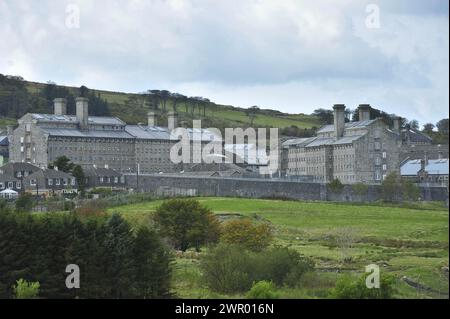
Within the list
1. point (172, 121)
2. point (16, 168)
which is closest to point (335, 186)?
point (16, 168)

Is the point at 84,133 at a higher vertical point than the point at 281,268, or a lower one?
higher

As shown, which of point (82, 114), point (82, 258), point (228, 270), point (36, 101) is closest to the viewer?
point (82, 258)

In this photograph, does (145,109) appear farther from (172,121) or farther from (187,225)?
(187,225)

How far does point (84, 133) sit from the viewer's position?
395ft

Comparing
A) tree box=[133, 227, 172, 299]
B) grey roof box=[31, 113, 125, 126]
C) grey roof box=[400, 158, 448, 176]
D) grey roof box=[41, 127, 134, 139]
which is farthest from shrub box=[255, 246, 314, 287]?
grey roof box=[31, 113, 125, 126]

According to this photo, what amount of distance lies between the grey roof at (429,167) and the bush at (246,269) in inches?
2595

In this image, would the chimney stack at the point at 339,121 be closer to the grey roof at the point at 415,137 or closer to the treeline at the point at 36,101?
the grey roof at the point at 415,137

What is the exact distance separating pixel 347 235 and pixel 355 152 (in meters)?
52.8

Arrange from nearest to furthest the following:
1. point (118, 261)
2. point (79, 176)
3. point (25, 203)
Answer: point (118, 261), point (25, 203), point (79, 176)

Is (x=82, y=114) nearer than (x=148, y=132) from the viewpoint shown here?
Yes

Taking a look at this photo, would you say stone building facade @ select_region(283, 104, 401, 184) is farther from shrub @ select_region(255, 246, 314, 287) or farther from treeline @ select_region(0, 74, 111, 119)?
shrub @ select_region(255, 246, 314, 287)

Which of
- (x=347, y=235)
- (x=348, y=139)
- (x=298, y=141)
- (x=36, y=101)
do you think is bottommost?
(x=347, y=235)

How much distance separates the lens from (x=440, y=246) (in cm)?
6022

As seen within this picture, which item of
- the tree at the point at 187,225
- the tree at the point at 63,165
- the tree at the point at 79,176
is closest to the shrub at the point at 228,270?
the tree at the point at 187,225
